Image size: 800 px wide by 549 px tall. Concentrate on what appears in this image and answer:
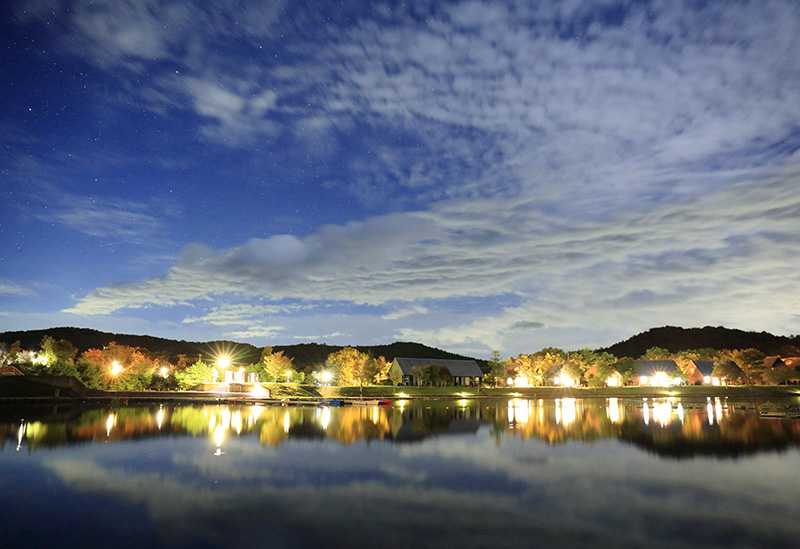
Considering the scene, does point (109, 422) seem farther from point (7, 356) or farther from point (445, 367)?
point (445, 367)

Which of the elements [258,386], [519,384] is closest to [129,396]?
[258,386]

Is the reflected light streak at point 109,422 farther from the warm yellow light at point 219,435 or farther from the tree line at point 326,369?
the tree line at point 326,369

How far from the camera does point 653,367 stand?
14600 centimetres

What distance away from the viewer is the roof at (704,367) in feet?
465

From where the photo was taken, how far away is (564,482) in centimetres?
2644

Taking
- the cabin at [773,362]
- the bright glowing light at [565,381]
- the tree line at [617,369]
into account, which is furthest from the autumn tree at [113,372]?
the cabin at [773,362]

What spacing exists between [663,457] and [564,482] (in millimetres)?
12388

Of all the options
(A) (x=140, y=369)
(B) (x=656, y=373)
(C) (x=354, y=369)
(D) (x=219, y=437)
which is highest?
(B) (x=656, y=373)

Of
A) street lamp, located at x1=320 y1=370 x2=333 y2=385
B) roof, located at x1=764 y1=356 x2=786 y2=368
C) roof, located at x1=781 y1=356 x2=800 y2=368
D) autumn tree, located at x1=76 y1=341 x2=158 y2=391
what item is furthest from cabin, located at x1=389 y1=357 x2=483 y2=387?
roof, located at x1=781 y1=356 x2=800 y2=368

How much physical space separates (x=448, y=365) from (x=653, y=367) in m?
62.0

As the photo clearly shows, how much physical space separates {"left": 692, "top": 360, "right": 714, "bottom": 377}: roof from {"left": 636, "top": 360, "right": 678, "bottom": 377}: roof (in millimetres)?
5631

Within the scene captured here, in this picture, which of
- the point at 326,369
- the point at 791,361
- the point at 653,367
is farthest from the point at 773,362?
the point at 326,369

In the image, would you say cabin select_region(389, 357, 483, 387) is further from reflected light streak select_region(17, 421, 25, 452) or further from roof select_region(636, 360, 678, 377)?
reflected light streak select_region(17, 421, 25, 452)

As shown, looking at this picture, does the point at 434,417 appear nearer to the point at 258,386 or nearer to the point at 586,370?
the point at 258,386
